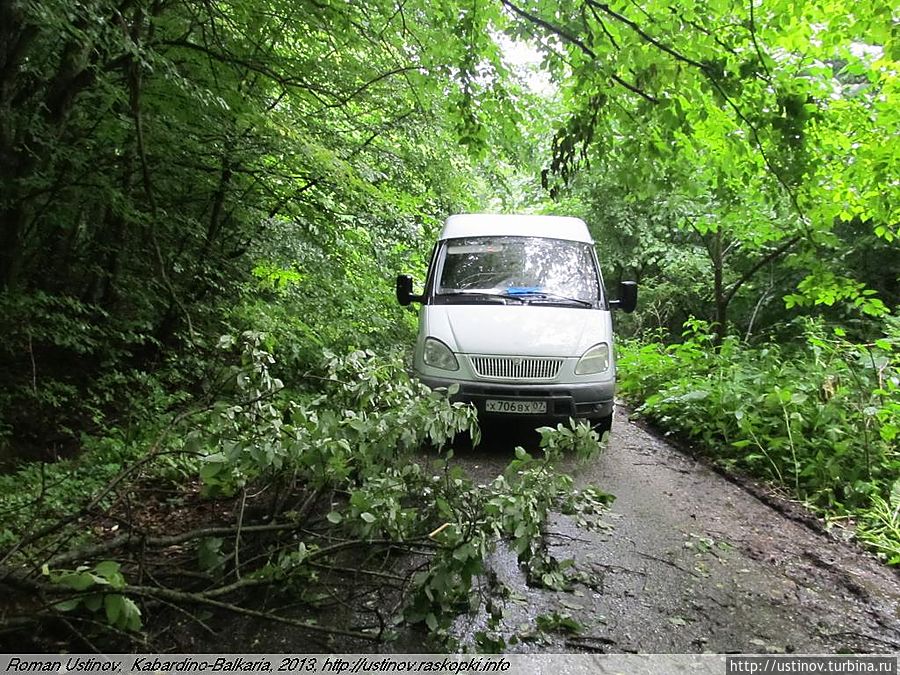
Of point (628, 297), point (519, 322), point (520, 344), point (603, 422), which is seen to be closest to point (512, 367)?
point (520, 344)

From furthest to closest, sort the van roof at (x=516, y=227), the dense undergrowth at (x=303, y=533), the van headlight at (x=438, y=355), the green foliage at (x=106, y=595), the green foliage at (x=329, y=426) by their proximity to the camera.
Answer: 1. the van roof at (x=516, y=227)
2. the van headlight at (x=438, y=355)
3. the green foliage at (x=329, y=426)
4. the dense undergrowth at (x=303, y=533)
5. the green foliage at (x=106, y=595)

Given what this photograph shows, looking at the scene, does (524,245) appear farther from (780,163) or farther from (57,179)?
(57,179)

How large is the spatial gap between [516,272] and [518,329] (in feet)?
3.06

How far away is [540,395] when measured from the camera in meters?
4.94

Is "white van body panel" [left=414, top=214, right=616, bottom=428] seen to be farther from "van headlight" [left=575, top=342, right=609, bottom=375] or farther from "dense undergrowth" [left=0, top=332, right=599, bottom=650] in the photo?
"dense undergrowth" [left=0, top=332, right=599, bottom=650]

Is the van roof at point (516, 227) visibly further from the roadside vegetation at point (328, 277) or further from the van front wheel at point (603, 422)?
the van front wheel at point (603, 422)

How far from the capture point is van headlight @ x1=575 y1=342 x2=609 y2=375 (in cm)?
507

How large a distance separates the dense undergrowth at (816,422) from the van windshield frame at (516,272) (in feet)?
5.73

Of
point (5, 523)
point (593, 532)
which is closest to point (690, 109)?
point (593, 532)

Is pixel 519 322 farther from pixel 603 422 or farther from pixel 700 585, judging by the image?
pixel 700 585

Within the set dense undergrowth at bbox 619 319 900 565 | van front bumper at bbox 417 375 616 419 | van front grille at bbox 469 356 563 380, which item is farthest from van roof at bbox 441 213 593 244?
dense undergrowth at bbox 619 319 900 565

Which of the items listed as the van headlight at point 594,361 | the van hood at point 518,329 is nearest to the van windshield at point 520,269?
the van hood at point 518,329

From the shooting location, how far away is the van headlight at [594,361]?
5.07 m

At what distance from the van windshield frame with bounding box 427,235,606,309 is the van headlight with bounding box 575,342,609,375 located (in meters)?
0.55
